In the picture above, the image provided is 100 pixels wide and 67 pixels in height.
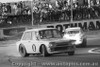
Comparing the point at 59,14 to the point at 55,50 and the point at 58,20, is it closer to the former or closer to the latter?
the point at 58,20

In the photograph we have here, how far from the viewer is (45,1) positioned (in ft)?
82.2

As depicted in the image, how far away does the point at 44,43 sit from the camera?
Result: 1159 centimetres

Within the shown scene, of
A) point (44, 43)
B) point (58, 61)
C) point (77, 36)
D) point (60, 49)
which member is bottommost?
point (77, 36)

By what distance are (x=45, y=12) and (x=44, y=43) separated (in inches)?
557

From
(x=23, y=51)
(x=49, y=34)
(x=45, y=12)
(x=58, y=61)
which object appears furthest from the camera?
(x=45, y=12)

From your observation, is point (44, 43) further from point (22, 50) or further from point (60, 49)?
point (22, 50)

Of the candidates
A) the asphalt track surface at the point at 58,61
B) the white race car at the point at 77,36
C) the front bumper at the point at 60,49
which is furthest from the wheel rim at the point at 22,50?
→ the white race car at the point at 77,36

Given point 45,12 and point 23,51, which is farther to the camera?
point 45,12

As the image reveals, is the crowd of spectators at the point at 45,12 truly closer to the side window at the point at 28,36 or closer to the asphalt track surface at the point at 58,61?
the side window at the point at 28,36

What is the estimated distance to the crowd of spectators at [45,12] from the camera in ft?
76.8

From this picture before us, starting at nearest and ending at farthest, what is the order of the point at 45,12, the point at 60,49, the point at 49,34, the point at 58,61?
the point at 58,61, the point at 60,49, the point at 49,34, the point at 45,12

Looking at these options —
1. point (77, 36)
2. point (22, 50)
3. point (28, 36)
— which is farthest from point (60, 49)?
point (77, 36)

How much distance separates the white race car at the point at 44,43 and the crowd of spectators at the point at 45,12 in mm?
9903

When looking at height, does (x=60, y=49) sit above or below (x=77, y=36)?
above
